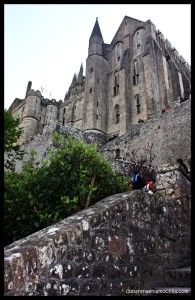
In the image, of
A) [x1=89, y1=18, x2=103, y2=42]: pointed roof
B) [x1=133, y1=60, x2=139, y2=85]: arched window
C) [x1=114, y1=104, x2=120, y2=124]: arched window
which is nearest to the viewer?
[x1=114, y1=104, x2=120, y2=124]: arched window

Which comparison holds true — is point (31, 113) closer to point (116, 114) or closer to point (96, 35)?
point (96, 35)

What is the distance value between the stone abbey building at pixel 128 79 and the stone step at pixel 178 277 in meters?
29.4

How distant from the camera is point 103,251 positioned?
14.9ft

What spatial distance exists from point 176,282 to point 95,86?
118ft

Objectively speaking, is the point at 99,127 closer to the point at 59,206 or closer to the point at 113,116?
the point at 113,116

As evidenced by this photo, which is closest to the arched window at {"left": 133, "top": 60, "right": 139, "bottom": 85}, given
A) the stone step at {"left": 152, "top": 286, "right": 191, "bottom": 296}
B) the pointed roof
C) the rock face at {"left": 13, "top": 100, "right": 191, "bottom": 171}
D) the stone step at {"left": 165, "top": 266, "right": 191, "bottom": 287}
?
the pointed roof

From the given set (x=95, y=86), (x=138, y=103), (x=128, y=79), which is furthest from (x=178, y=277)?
(x=128, y=79)

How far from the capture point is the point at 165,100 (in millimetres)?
36031

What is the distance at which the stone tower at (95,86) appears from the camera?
37.5 metres

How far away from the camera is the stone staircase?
423 centimetres

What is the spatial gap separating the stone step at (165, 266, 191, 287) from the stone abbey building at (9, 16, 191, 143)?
29.4 m

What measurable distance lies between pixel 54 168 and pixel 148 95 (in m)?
29.8

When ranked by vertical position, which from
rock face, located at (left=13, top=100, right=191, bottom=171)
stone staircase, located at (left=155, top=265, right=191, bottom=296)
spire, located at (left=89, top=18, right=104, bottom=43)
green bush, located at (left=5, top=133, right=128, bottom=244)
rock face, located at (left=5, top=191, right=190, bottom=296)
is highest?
spire, located at (left=89, top=18, right=104, bottom=43)

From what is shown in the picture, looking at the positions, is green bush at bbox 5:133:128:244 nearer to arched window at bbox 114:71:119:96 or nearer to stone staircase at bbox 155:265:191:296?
stone staircase at bbox 155:265:191:296
